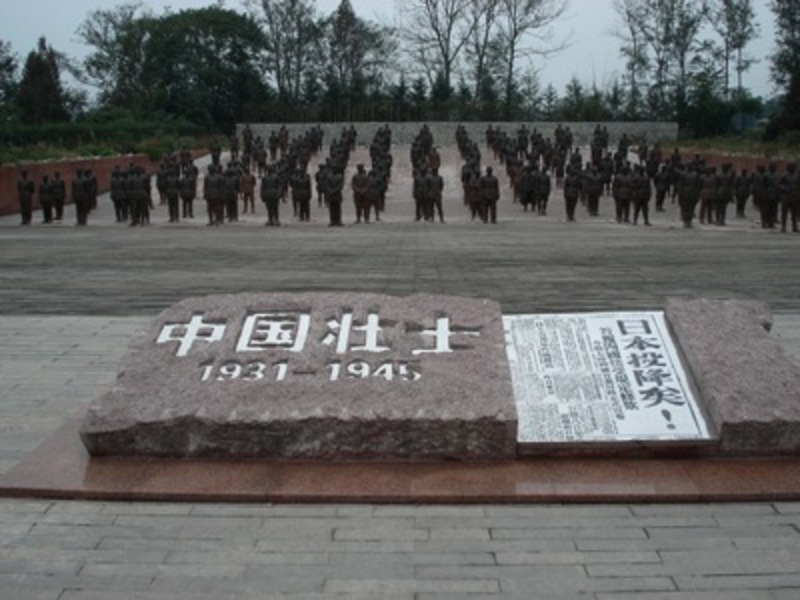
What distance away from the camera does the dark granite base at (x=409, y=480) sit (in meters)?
3.82

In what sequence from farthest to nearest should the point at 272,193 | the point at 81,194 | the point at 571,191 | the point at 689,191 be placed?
the point at 571,191 < the point at 81,194 < the point at 272,193 < the point at 689,191

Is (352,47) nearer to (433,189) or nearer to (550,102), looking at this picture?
(550,102)

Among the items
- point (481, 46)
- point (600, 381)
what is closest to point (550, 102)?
point (481, 46)

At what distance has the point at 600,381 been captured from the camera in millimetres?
4402

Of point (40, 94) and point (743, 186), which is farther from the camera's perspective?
point (40, 94)

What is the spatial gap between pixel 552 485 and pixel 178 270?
22.5 feet

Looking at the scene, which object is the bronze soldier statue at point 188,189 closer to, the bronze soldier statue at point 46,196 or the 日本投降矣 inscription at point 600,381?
the bronze soldier statue at point 46,196

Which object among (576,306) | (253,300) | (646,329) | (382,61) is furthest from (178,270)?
(382,61)

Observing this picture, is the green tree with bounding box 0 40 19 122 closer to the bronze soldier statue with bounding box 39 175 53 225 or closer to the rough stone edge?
the bronze soldier statue with bounding box 39 175 53 225

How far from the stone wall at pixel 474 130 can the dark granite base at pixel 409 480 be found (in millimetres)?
38076

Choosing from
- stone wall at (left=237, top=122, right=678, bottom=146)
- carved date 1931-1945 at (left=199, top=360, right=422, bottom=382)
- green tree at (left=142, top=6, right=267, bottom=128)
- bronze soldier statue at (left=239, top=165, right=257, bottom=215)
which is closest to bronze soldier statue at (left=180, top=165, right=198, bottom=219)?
bronze soldier statue at (left=239, top=165, right=257, bottom=215)

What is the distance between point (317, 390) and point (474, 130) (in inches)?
1562

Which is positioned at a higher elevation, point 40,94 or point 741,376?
point 40,94

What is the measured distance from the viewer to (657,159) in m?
26.6
